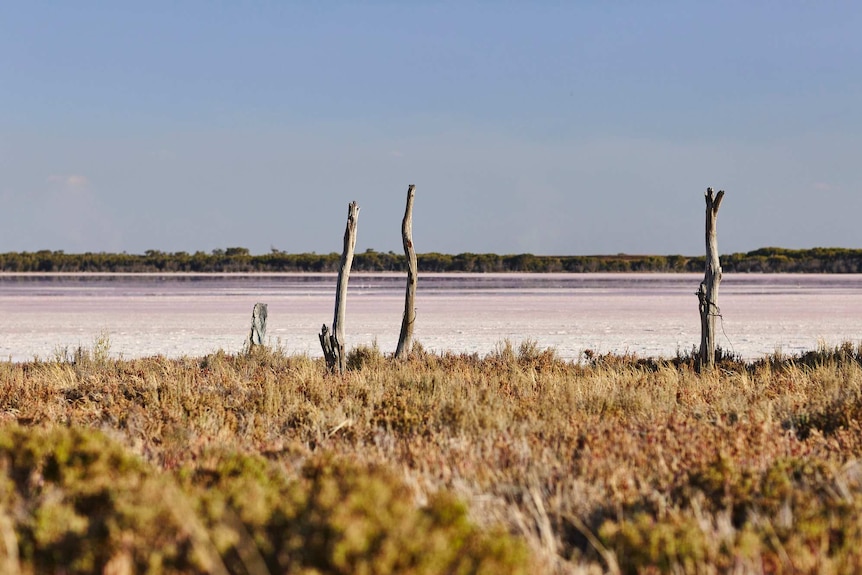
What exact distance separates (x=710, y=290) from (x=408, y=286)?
4353mm

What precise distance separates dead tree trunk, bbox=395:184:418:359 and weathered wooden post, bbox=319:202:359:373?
0.93 meters

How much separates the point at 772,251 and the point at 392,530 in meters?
103

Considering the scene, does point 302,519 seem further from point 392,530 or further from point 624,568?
point 624,568

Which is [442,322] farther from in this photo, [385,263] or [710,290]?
[385,263]

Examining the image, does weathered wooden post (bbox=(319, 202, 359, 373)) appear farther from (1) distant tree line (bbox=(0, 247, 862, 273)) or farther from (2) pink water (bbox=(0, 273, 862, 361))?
(1) distant tree line (bbox=(0, 247, 862, 273))

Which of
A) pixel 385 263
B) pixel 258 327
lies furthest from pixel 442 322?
pixel 385 263

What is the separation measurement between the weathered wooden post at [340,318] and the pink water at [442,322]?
5.96 feet

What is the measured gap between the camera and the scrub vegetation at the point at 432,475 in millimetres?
3244

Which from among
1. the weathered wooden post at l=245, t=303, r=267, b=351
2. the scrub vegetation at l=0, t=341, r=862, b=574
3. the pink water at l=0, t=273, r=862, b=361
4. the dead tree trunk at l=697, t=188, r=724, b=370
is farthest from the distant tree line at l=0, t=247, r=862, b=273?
the scrub vegetation at l=0, t=341, r=862, b=574

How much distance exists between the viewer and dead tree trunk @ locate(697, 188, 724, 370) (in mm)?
11180

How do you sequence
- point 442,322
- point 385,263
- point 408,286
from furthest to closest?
point 385,263 → point 442,322 → point 408,286

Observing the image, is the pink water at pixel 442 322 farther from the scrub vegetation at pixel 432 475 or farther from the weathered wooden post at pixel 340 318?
the scrub vegetation at pixel 432 475

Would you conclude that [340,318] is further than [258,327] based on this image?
No

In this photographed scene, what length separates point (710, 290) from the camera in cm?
1143
